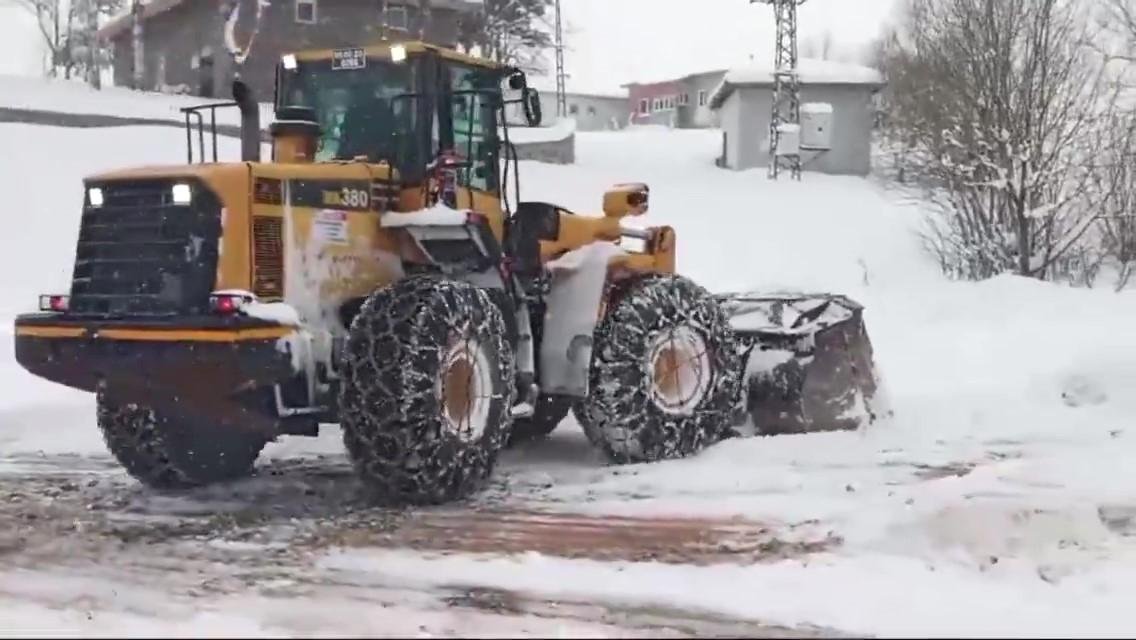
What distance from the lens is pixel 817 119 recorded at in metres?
40.9

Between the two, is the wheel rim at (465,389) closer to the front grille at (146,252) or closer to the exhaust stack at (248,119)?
the front grille at (146,252)

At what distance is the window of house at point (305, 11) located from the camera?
126 ft

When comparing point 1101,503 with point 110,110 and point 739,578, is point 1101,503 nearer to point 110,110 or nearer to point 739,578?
point 739,578

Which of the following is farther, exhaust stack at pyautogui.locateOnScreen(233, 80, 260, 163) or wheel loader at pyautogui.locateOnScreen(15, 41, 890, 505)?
exhaust stack at pyautogui.locateOnScreen(233, 80, 260, 163)

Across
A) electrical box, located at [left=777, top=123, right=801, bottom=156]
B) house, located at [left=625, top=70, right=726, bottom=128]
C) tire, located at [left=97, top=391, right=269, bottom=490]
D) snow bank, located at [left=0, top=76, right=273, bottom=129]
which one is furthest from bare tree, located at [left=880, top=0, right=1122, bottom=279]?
house, located at [left=625, top=70, right=726, bottom=128]

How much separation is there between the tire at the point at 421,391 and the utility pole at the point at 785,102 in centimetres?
3041

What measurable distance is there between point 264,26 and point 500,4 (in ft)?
36.0

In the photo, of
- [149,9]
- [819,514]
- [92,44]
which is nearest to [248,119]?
[819,514]

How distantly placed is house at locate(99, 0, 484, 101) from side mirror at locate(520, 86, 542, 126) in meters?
28.3

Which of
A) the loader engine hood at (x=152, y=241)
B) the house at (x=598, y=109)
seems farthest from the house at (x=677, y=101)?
the loader engine hood at (x=152, y=241)

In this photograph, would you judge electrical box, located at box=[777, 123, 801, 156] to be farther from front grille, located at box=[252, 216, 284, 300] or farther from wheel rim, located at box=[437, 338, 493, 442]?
front grille, located at box=[252, 216, 284, 300]

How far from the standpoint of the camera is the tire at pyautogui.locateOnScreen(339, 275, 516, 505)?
7.05 meters

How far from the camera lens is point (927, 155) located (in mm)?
26250

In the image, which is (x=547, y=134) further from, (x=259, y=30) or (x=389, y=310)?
(x=389, y=310)
